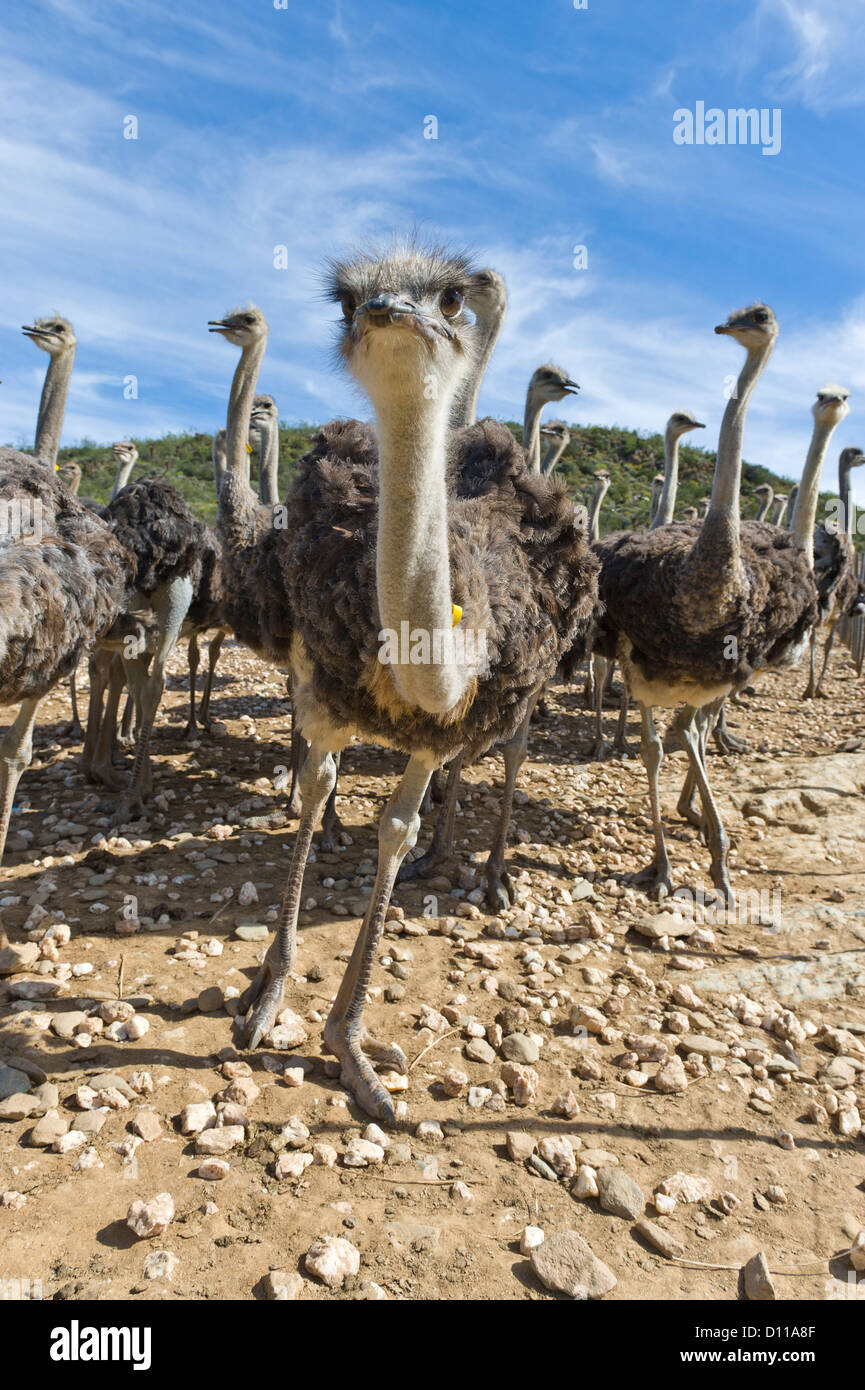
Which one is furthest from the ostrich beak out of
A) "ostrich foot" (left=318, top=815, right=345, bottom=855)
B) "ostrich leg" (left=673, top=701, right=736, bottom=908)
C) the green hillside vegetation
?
the green hillside vegetation

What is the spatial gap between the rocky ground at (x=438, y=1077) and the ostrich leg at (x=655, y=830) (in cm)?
14

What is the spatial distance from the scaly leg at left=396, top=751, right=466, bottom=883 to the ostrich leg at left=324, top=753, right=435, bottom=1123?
1.71 meters

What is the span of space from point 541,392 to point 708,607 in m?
2.20

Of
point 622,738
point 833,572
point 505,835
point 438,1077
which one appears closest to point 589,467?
point 833,572

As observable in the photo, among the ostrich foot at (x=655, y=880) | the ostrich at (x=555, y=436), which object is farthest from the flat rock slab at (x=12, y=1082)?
the ostrich at (x=555, y=436)

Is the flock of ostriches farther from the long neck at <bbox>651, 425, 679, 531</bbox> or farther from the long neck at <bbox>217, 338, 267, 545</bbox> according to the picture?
the long neck at <bbox>651, 425, 679, 531</bbox>

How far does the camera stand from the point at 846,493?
40.9ft

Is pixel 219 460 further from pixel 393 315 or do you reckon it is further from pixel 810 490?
pixel 393 315

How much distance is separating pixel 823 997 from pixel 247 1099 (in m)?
2.43

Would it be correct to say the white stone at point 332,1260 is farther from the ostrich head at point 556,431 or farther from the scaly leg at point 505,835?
the ostrich head at point 556,431

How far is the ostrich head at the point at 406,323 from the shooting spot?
82.0 inches

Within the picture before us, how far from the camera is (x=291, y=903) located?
127 inches
